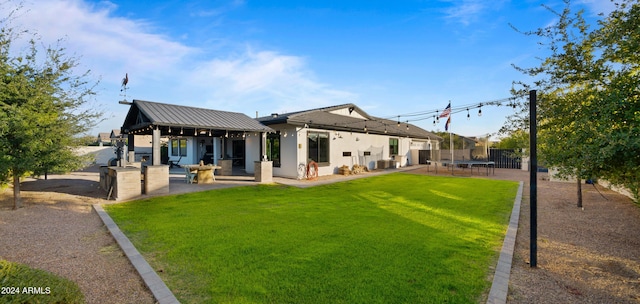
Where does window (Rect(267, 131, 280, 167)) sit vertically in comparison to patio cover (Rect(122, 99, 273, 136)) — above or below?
below

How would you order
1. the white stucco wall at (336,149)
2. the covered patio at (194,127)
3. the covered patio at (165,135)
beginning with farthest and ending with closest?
1. the white stucco wall at (336,149)
2. the covered patio at (194,127)
3. the covered patio at (165,135)

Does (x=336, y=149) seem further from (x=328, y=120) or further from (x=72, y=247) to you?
(x=72, y=247)

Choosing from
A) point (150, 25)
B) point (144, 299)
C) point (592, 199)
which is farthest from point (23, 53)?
point (592, 199)

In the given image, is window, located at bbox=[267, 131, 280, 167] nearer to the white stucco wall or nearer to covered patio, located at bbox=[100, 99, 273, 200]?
the white stucco wall

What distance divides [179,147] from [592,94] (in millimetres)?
24361

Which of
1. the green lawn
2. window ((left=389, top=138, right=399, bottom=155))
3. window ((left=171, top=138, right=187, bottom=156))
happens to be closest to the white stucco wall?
window ((left=389, top=138, right=399, bottom=155))

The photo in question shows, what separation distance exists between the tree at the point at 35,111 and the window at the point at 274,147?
7643mm

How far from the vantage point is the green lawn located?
2939mm

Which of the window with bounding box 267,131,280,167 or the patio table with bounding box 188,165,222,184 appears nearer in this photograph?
the patio table with bounding box 188,165,222,184

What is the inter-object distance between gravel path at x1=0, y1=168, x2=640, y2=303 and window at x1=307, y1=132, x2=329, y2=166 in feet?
29.1

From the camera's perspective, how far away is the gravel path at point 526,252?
3.04 m

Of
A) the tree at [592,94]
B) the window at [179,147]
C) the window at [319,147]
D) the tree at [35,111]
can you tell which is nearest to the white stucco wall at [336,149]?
the window at [319,147]

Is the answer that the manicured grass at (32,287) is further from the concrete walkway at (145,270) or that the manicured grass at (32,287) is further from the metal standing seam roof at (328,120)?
the metal standing seam roof at (328,120)

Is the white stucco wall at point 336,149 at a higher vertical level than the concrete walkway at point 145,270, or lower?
higher
